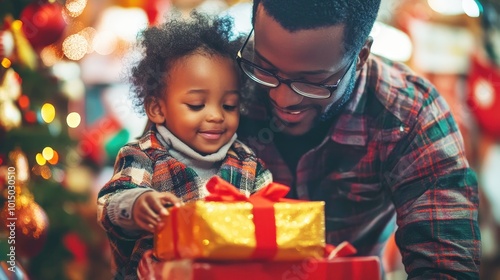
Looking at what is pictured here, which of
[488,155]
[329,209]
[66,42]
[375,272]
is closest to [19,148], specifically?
[66,42]

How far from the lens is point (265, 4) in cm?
120

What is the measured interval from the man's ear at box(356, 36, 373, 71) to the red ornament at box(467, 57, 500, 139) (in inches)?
43.7

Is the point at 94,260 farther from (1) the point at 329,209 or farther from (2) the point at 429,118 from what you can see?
(2) the point at 429,118

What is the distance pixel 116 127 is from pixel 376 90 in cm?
51

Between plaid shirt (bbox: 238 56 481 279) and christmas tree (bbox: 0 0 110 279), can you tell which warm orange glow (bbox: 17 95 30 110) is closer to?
christmas tree (bbox: 0 0 110 279)

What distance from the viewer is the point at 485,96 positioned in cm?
248

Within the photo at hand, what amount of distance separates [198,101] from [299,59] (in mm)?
179

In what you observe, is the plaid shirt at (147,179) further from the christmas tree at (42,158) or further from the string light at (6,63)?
the string light at (6,63)

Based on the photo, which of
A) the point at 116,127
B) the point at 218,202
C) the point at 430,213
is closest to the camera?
the point at 218,202

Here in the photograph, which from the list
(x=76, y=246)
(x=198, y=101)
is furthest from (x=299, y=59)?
(x=76, y=246)

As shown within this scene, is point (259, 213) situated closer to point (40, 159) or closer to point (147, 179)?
point (147, 179)

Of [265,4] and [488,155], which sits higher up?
[265,4]

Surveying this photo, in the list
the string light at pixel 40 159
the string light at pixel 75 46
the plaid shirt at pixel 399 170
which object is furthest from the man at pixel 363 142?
the string light at pixel 40 159

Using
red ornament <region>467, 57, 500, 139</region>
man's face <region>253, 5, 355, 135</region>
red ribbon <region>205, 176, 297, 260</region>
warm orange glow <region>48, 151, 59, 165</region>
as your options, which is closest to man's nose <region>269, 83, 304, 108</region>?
man's face <region>253, 5, 355, 135</region>
